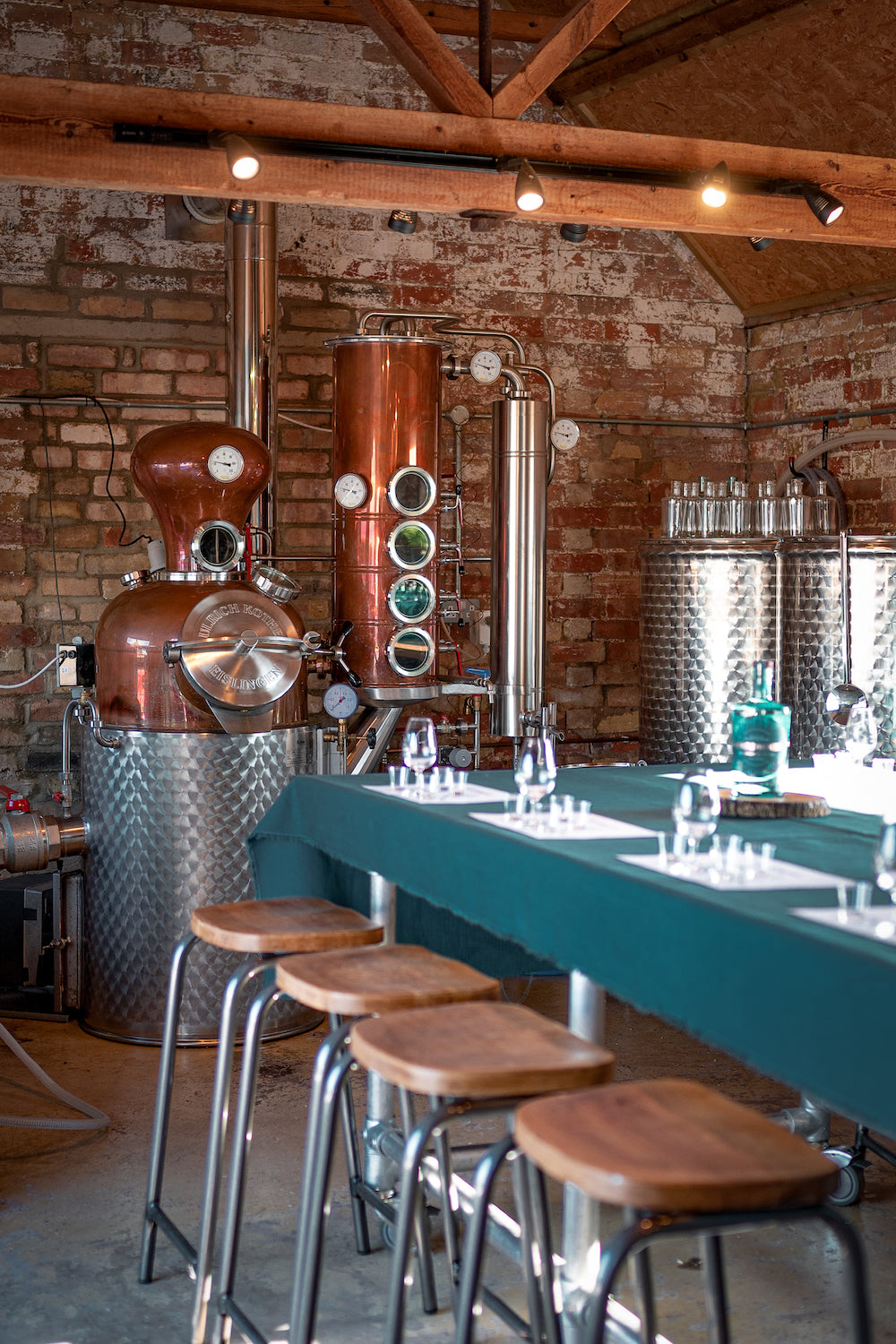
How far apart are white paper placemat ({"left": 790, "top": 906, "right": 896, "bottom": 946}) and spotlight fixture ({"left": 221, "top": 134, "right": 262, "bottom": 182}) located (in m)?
3.10

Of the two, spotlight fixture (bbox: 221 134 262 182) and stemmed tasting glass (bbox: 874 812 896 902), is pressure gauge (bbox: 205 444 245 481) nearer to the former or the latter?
spotlight fixture (bbox: 221 134 262 182)

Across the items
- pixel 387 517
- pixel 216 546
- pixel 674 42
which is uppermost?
pixel 674 42

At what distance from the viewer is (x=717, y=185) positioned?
4754mm

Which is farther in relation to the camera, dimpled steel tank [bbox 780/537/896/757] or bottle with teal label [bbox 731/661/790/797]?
dimpled steel tank [bbox 780/537/896/757]

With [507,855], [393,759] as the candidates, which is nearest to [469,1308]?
[507,855]

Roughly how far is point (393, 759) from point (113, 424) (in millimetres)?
1883

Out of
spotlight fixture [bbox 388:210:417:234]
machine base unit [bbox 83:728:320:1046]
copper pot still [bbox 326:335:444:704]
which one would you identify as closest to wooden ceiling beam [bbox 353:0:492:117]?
spotlight fixture [bbox 388:210:417:234]

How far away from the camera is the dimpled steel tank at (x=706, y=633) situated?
5.95 meters

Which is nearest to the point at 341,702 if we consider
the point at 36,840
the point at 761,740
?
the point at 36,840

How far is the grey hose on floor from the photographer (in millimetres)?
3889

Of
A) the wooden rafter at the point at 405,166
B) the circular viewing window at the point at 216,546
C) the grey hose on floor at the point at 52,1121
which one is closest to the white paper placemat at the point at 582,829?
the grey hose on floor at the point at 52,1121

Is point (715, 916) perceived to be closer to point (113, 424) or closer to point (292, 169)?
point (292, 169)

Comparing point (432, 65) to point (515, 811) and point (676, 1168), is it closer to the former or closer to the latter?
point (515, 811)

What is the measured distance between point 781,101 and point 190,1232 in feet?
16.0
